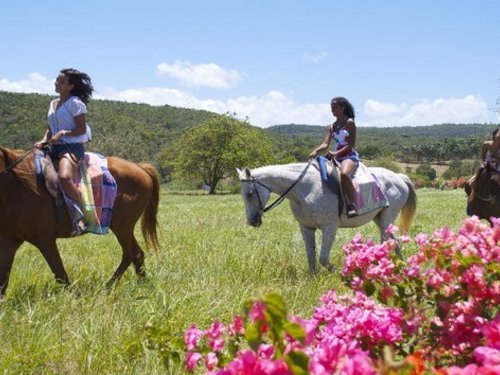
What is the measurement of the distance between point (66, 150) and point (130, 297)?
6.43ft

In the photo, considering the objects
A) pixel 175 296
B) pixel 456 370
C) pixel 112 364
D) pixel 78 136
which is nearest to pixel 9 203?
pixel 78 136

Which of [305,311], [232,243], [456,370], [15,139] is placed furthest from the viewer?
[15,139]

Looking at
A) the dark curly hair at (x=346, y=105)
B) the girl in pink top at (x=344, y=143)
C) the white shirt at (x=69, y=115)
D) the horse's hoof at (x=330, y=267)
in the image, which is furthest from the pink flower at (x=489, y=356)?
the dark curly hair at (x=346, y=105)

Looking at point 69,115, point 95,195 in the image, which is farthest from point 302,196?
point 69,115

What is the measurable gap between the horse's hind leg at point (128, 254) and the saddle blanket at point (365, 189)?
2.51 meters

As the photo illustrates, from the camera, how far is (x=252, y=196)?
6500mm

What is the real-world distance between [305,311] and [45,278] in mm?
3073

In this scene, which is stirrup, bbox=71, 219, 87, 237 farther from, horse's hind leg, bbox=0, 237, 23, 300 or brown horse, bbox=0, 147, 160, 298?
horse's hind leg, bbox=0, 237, 23, 300

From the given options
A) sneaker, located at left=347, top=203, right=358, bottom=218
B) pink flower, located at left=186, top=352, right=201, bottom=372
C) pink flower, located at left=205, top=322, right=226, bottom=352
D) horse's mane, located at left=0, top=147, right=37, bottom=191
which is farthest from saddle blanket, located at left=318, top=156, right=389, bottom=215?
pink flower, located at left=186, top=352, right=201, bottom=372

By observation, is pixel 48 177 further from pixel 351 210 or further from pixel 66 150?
pixel 351 210

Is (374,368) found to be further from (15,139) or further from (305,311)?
(15,139)

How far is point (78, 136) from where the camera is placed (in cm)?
566

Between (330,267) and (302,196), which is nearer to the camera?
(330,267)

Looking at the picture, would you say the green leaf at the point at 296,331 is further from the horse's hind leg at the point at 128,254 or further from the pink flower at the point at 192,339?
the horse's hind leg at the point at 128,254
